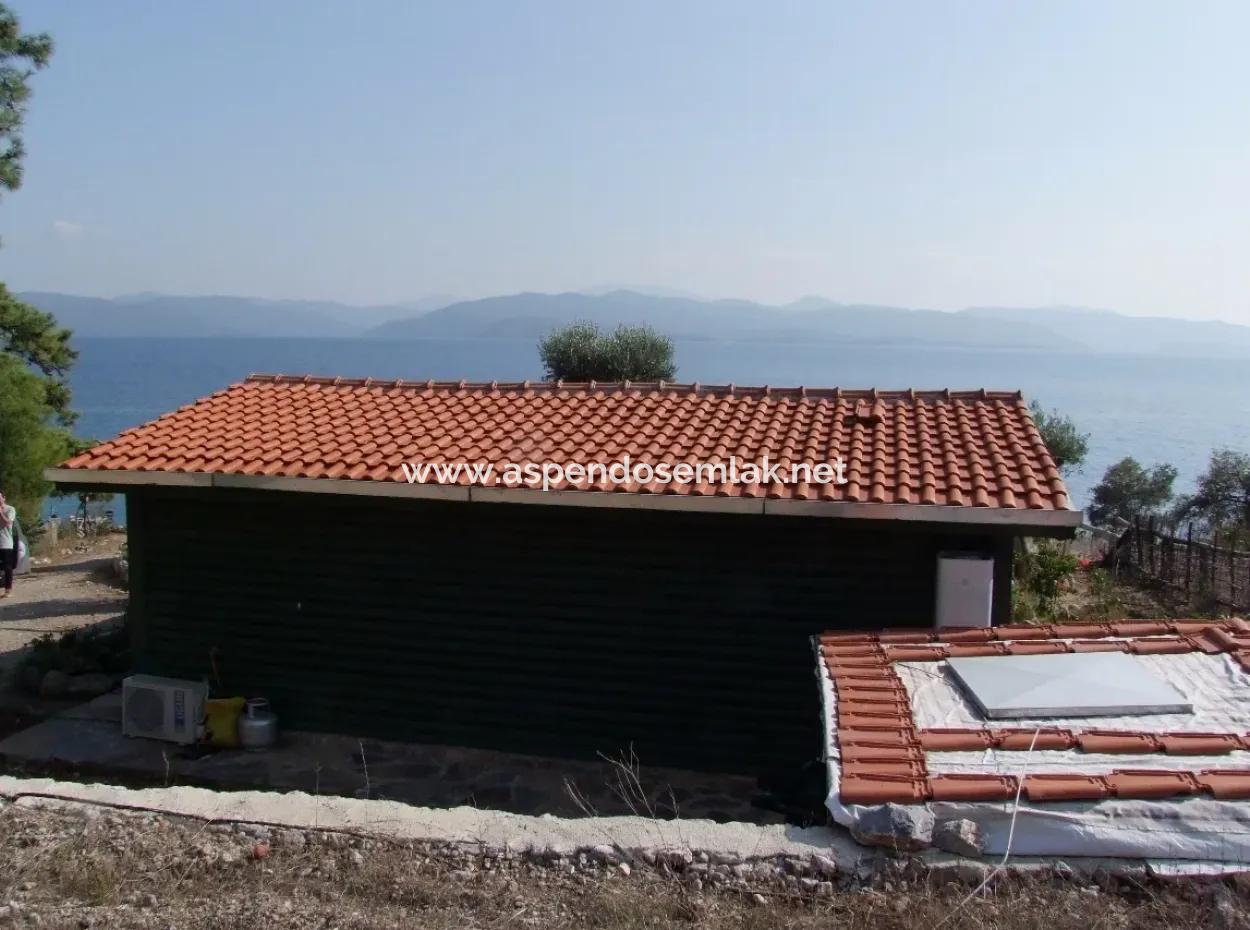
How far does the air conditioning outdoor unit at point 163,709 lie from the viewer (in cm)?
866

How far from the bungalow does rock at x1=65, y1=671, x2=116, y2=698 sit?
1.40 m

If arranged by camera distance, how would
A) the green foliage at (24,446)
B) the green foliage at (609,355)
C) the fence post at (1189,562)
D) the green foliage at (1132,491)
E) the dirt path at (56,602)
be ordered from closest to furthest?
the dirt path at (56,602) → the fence post at (1189,562) → the green foliage at (24,446) → the green foliage at (609,355) → the green foliage at (1132,491)

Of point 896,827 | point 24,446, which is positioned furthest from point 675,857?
point 24,446

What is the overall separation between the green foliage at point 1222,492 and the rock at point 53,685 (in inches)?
993

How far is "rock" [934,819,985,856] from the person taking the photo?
12.1ft

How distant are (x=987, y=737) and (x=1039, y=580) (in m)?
10.3

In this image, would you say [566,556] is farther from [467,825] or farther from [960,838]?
[960,838]

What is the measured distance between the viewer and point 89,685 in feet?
33.1

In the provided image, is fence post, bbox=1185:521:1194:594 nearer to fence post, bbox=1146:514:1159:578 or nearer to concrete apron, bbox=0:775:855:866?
fence post, bbox=1146:514:1159:578

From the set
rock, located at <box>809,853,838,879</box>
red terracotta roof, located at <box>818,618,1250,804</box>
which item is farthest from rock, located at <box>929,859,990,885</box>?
rock, located at <box>809,853,838,879</box>

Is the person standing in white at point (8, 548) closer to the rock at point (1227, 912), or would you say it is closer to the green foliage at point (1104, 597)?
the green foliage at point (1104, 597)

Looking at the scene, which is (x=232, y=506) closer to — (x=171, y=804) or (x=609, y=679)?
(x=609, y=679)

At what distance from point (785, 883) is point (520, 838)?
3.51ft

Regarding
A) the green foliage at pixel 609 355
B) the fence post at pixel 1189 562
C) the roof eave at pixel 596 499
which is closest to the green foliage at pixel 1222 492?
the fence post at pixel 1189 562
